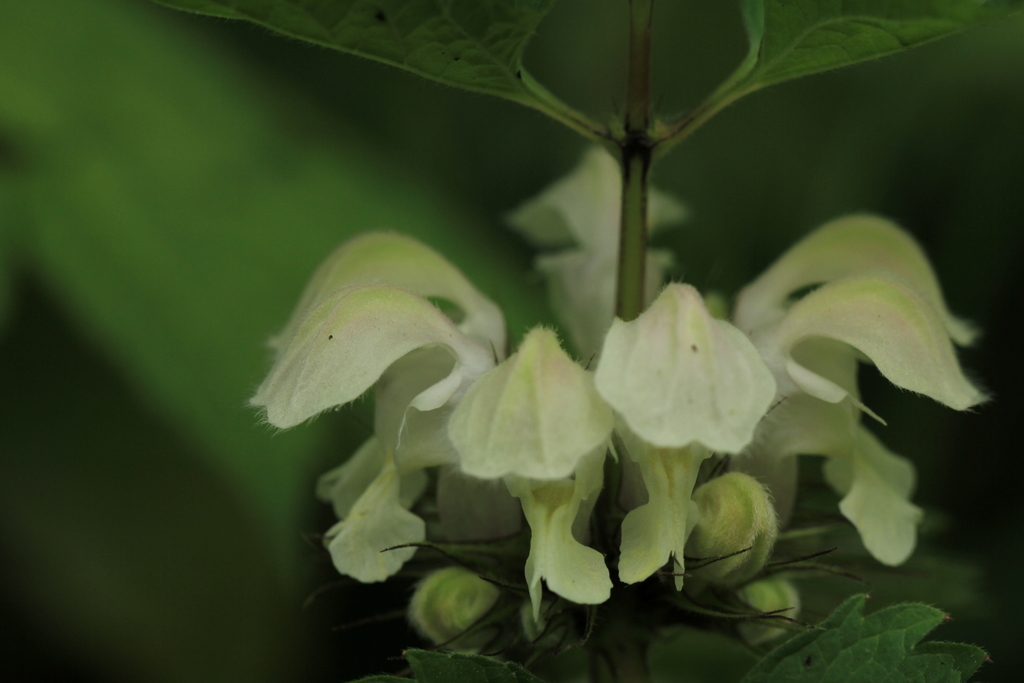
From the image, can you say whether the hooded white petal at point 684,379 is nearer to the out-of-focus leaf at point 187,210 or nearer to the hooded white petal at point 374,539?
the hooded white petal at point 374,539

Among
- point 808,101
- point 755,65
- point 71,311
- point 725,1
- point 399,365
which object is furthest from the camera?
point 725,1

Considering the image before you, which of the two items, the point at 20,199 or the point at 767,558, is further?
the point at 20,199

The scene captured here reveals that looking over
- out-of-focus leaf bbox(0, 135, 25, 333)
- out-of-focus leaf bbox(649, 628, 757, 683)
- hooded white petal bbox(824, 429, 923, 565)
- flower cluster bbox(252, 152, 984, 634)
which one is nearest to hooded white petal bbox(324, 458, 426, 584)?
flower cluster bbox(252, 152, 984, 634)

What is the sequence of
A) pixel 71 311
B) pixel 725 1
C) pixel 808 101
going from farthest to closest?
pixel 725 1 < pixel 808 101 < pixel 71 311

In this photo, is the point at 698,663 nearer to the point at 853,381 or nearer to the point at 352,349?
the point at 853,381

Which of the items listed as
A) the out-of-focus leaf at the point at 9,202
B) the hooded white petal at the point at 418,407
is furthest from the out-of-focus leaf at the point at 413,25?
the out-of-focus leaf at the point at 9,202

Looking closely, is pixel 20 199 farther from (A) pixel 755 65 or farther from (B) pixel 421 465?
(A) pixel 755 65

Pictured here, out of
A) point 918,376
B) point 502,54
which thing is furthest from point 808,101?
point 502,54

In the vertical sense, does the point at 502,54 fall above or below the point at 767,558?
above
